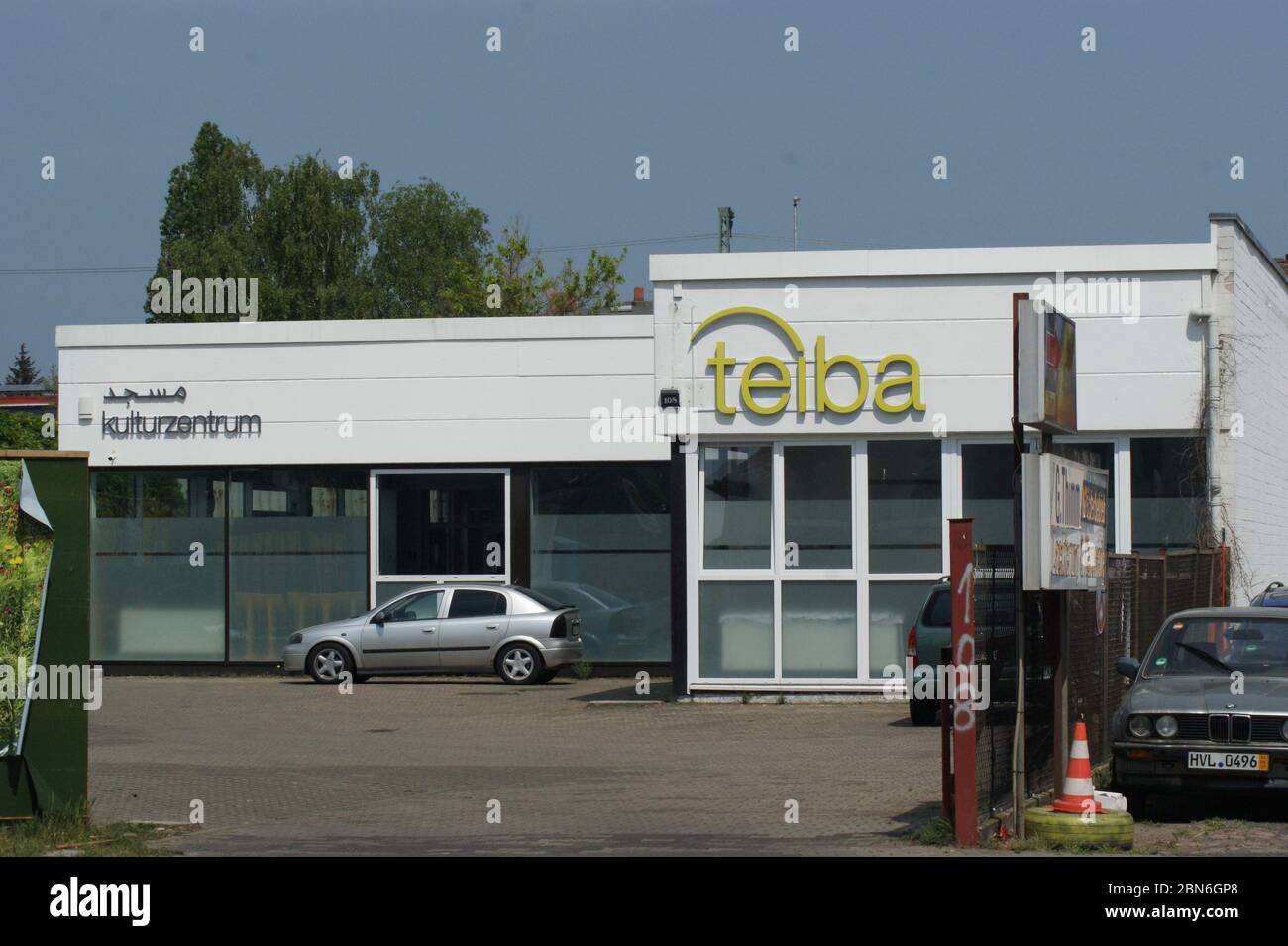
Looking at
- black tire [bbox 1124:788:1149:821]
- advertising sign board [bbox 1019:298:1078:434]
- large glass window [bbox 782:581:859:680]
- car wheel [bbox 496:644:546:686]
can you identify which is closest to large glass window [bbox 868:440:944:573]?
large glass window [bbox 782:581:859:680]

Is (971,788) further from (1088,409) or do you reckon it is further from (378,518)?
(378,518)

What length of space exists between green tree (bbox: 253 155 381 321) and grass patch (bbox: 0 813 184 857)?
50514 millimetres

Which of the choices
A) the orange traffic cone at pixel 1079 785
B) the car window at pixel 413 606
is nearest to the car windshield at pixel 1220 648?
the orange traffic cone at pixel 1079 785

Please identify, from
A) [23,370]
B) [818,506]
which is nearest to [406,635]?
[818,506]

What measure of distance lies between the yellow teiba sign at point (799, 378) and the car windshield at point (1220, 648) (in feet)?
25.8

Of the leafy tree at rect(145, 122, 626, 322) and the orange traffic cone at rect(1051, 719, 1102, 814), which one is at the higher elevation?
the leafy tree at rect(145, 122, 626, 322)

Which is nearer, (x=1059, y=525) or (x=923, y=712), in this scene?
(x=1059, y=525)

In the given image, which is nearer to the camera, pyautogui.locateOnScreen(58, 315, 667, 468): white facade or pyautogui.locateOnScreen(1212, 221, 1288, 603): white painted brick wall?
pyautogui.locateOnScreen(1212, 221, 1288, 603): white painted brick wall

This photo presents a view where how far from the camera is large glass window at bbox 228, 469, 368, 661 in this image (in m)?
26.8

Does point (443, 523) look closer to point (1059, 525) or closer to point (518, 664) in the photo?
point (518, 664)

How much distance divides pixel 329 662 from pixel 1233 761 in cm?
1606

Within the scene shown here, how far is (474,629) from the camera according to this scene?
2436 cm

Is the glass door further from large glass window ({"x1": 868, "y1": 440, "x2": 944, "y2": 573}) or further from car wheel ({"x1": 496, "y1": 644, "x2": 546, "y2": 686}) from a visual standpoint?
car wheel ({"x1": 496, "y1": 644, "x2": 546, "y2": 686})
